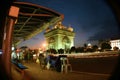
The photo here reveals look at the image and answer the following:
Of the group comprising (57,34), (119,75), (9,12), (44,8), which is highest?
(57,34)

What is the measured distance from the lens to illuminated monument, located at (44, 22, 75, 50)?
9681 cm

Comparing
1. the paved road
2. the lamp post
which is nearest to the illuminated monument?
the paved road

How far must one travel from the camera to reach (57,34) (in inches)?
3797

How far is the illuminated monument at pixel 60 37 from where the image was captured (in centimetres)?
9681

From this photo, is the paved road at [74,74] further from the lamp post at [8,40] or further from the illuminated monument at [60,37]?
the illuminated monument at [60,37]

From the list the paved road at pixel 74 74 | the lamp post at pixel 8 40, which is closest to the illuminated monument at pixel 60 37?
the paved road at pixel 74 74

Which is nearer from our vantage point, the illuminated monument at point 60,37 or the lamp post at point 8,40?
the lamp post at point 8,40

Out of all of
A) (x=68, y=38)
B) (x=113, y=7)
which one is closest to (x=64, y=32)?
(x=68, y=38)

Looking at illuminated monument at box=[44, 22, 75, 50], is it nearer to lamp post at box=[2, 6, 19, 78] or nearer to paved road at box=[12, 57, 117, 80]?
paved road at box=[12, 57, 117, 80]

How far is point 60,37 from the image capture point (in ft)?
320

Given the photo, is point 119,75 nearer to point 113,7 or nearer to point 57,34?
point 113,7

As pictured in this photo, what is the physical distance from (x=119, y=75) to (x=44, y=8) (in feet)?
24.2

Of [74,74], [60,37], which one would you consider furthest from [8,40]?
[60,37]

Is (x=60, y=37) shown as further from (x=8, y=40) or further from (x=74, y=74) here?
(x=8, y=40)
